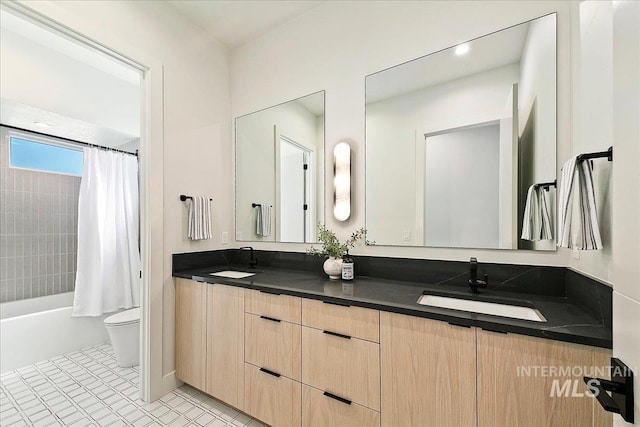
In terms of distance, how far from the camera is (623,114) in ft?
1.66

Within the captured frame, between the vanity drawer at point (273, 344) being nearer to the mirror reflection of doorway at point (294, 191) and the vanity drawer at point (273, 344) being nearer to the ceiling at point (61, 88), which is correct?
the mirror reflection of doorway at point (294, 191)

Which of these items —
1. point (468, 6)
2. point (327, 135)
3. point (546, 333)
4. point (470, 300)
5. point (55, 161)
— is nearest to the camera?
point (546, 333)

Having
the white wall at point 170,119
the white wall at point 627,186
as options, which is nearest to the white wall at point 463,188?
the white wall at point 627,186

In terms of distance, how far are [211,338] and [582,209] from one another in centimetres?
214

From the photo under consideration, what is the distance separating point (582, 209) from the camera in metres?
1.02

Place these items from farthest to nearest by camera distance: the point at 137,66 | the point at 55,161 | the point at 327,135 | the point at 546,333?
the point at 55,161
the point at 327,135
the point at 137,66
the point at 546,333

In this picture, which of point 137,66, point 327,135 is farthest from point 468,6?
point 137,66

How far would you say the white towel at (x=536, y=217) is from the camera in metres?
1.40

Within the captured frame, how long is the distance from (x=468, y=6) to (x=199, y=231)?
241 centimetres

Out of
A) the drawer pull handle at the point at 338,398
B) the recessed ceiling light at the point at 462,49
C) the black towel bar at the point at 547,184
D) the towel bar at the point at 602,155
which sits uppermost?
the recessed ceiling light at the point at 462,49

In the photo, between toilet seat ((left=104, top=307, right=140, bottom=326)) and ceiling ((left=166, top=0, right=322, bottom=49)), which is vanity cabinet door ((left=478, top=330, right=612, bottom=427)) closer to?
ceiling ((left=166, top=0, right=322, bottom=49))

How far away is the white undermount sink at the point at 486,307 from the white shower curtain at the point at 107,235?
3.32m

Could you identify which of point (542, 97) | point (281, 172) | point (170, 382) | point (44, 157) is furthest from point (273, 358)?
point (44, 157)

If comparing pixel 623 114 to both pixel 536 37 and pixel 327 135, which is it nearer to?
pixel 536 37
